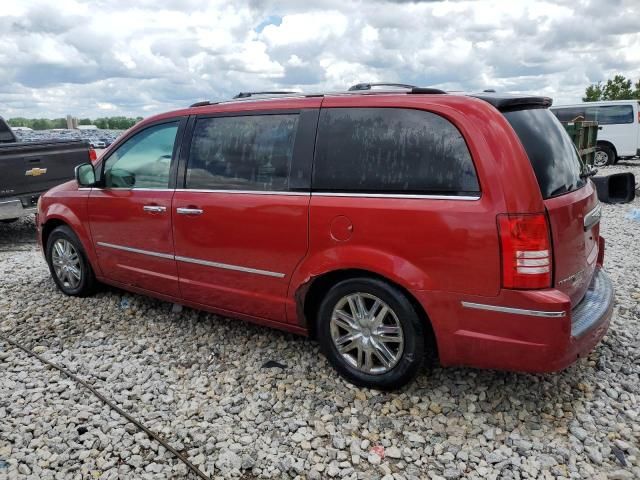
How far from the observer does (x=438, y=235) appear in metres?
2.91

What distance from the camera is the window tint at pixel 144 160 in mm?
4250

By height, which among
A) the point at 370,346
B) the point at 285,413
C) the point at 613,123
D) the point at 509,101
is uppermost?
the point at 613,123

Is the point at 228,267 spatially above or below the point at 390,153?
below

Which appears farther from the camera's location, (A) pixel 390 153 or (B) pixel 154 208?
(B) pixel 154 208

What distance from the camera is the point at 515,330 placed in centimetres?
283

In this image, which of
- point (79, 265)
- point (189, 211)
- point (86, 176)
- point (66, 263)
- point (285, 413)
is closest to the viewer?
point (285, 413)

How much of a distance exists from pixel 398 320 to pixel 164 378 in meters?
1.70

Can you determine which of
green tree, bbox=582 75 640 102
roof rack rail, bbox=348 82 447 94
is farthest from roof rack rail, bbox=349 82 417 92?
green tree, bbox=582 75 640 102

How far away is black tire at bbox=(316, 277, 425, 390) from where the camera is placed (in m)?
3.14

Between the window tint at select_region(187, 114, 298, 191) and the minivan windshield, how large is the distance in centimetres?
139

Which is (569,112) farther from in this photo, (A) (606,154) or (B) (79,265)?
(B) (79,265)

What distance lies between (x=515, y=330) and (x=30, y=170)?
7441 mm

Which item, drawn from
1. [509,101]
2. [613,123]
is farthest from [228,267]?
[613,123]

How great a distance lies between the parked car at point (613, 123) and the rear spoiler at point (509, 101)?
15580 millimetres
